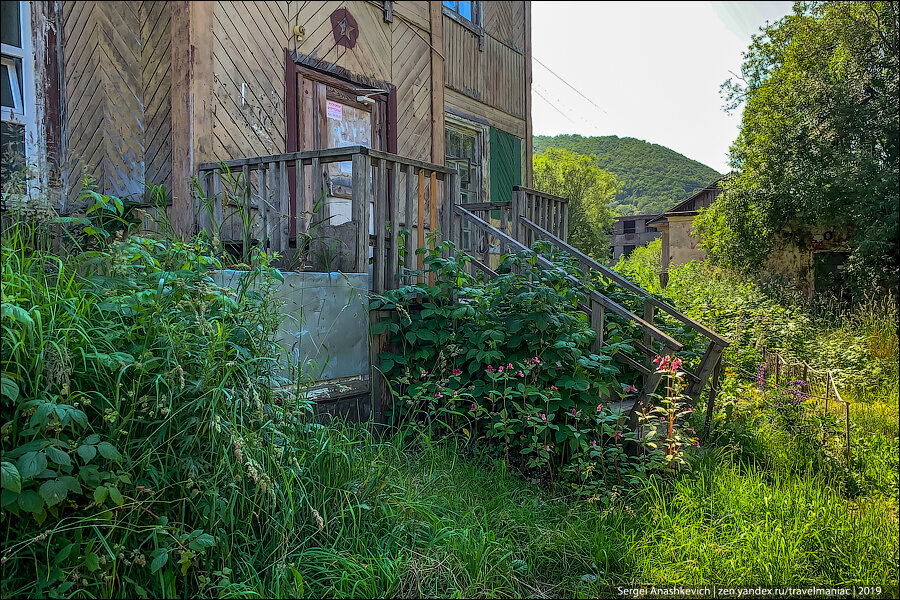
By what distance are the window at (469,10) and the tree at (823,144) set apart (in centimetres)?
642

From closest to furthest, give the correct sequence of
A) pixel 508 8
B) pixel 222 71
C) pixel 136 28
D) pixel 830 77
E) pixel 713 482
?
1. pixel 713 482
2. pixel 136 28
3. pixel 222 71
4. pixel 508 8
5. pixel 830 77

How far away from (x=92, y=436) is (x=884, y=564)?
3.20 meters

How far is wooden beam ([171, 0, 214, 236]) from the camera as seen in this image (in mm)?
4414

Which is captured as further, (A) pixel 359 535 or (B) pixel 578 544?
(B) pixel 578 544

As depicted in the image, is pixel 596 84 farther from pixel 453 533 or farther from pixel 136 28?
pixel 136 28

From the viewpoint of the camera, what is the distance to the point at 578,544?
2.79 m

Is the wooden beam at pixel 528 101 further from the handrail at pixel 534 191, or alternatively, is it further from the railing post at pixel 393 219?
the railing post at pixel 393 219

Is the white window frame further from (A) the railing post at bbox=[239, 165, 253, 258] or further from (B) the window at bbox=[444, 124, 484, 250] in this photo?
(B) the window at bbox=[444, 124, 484, 250]

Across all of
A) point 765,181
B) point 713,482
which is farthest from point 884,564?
point 765,181

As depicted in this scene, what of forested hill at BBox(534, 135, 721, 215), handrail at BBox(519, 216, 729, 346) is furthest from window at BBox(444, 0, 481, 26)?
forested hill at BBox(534, 135, 721, 215)

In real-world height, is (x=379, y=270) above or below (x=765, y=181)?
below

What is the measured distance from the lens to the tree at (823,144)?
1077 cm

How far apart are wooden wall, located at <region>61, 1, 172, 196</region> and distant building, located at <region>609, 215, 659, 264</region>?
32.5m

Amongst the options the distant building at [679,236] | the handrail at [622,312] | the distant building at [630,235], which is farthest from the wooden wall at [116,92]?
the distant building at [630,235]
